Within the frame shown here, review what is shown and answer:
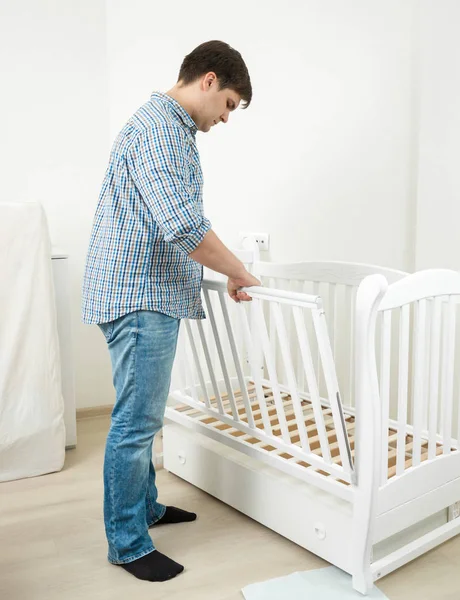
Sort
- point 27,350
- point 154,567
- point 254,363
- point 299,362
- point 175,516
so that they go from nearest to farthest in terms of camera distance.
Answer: point 154,567
point 254,363
point 175,516
point 27,350
point 299,362

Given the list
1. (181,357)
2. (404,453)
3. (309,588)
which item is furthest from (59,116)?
(309,588)

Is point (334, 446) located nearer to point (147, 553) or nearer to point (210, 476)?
point (210, 476)

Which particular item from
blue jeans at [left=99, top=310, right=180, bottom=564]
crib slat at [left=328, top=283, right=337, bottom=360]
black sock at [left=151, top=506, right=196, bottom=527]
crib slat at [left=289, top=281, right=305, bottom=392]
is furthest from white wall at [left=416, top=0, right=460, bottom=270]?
black sock at [left=151, top=506, right=196, bottom=527]

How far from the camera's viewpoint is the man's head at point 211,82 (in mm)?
1512

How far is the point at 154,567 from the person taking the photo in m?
1.64

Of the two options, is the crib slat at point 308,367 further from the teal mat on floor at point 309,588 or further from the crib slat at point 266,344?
the teal mat on floor at point 309,588

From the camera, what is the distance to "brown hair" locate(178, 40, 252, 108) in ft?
4.95

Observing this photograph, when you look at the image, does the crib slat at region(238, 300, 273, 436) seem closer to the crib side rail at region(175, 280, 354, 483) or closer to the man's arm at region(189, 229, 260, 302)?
the crib side rail at region(175, 280, 354, 483)

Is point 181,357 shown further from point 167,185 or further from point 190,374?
point 167,185

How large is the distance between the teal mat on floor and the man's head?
1135mm

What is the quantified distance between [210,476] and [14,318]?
84 cm

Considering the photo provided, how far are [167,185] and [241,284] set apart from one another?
353mm

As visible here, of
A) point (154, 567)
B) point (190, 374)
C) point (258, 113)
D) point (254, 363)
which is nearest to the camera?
point (154, 567)

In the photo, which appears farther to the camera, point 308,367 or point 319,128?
point 319,128
